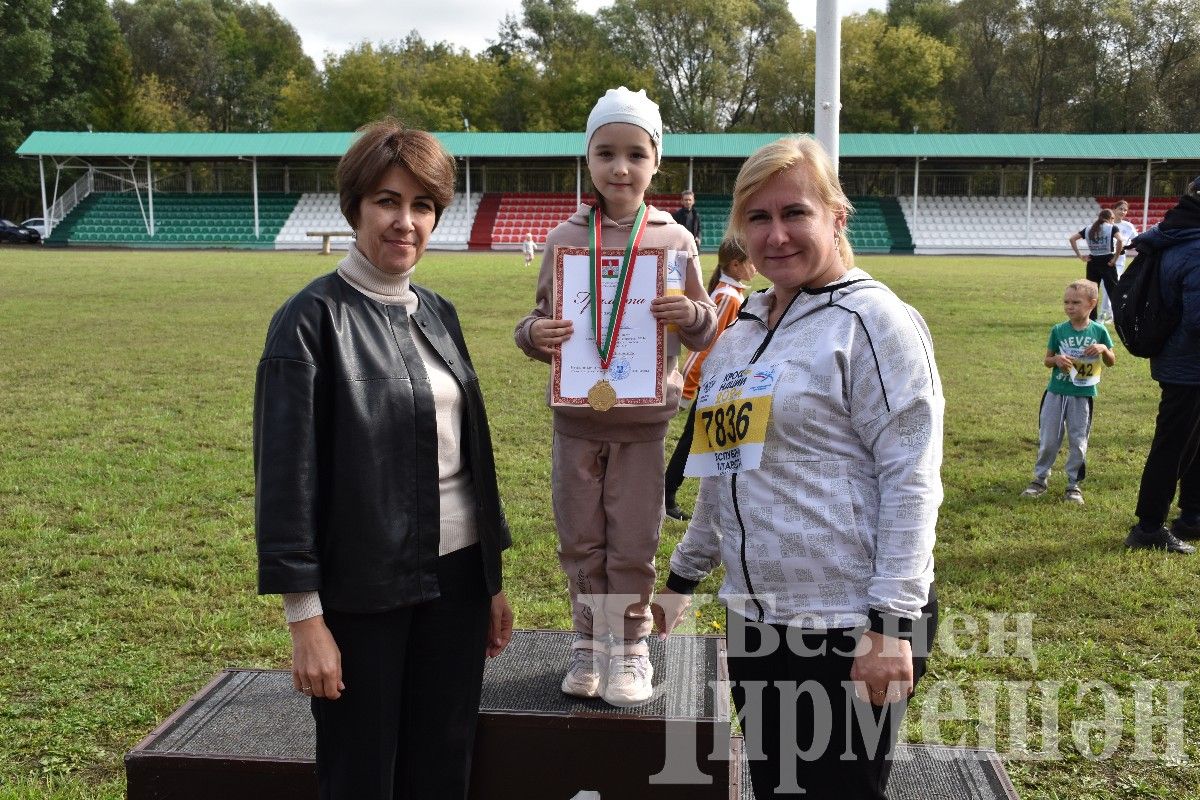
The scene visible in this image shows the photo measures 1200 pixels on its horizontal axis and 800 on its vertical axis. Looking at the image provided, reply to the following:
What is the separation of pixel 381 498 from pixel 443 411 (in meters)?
0.28

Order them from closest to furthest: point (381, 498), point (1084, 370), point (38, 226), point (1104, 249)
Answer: point (381, 498)
point (1084, 370)
point (1104, 249)
point (38, 226)

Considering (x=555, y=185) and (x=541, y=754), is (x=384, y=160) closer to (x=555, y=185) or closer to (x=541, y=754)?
(x=541, y=754)

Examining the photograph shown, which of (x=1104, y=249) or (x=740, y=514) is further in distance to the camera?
(x=1104, y=249)

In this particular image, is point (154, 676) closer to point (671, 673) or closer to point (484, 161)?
point (671, 673)

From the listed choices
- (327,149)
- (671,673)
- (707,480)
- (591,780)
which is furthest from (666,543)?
(327,149)

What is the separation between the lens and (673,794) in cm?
277

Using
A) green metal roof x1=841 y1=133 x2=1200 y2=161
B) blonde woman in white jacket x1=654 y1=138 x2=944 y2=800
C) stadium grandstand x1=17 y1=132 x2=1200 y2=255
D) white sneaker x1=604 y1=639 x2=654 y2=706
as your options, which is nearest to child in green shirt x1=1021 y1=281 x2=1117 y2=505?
white sneaker x1=604 y1=639 x2=654 y2=706

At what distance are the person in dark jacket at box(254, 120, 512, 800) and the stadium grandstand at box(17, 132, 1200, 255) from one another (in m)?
38.5

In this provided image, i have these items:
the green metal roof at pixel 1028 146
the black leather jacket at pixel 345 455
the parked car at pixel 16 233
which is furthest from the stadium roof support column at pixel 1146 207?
the parked car at pixel 16 233

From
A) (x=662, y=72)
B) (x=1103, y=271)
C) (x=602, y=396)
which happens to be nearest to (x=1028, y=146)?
(x=662, y=72)

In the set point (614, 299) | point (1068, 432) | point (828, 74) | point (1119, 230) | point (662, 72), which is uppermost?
point (662, 72)

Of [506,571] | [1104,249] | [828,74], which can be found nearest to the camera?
[506,571]

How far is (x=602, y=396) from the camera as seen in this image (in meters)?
2.95

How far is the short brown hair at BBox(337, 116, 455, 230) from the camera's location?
7.23 feet
